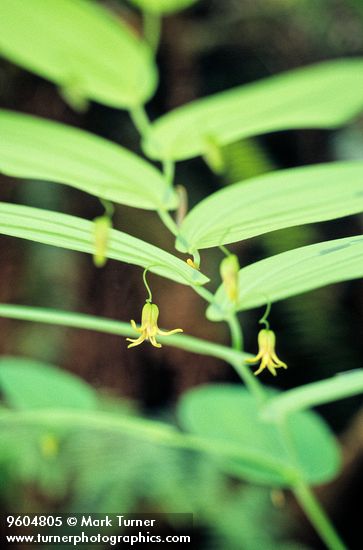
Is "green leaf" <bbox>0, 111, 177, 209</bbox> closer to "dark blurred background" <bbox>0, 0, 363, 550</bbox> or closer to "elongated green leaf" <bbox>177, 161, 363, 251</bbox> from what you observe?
"elongated green leaf" <bbox>177, 161, 363, 251</bbox>

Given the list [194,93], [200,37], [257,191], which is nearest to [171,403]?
[194,93]

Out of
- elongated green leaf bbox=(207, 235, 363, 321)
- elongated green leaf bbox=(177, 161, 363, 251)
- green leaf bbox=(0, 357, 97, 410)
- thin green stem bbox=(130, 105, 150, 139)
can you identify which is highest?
green leaf bbox=(0, 357, 97, 410)

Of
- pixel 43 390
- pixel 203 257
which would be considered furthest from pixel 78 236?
pixel 203 257

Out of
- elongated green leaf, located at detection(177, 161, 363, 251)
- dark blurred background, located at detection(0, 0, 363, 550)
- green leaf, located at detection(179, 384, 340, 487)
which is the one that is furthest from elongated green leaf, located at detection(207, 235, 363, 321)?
dark blurred background, located at detection(0, 0, 363, 550)

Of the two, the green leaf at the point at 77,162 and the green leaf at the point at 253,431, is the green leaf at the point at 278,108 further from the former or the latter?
the green leaf at the point at 253,431

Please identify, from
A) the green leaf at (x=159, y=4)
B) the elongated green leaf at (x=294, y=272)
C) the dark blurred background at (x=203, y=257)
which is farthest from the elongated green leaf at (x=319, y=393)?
the dark blurred background at (x=203, y=257)
